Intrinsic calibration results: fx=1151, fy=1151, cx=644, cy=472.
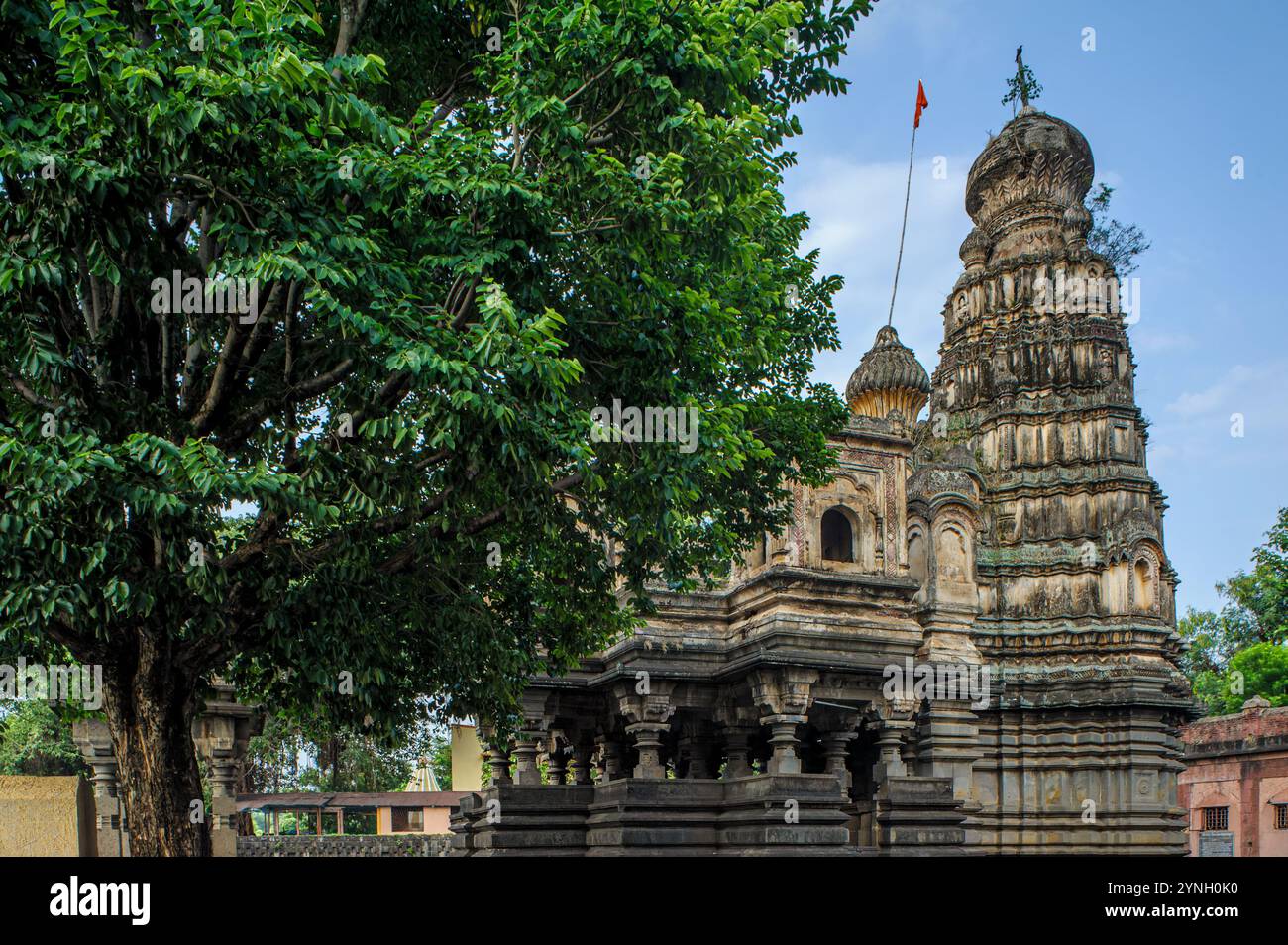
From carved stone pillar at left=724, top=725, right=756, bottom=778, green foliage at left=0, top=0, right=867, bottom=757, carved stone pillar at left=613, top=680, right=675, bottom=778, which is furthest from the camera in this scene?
carved stone pillar at left=724, top=725, right=756, bottom=778

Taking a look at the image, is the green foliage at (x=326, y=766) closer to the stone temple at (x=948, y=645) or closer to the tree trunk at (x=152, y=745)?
the stone temple at (x=948, y=645)

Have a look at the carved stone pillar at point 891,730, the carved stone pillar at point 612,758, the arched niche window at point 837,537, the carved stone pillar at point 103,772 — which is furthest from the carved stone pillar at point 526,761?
the carved stone pillar at point 103,772

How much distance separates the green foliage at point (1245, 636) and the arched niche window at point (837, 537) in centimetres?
2787

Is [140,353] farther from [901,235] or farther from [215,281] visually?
[901,235]

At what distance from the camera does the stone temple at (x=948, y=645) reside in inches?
741

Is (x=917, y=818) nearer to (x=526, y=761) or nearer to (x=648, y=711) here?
(x=648, y=711)

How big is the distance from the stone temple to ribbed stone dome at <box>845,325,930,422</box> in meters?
0.06

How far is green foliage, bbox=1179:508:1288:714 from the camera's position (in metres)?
45.9

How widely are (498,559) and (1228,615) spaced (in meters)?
50.4

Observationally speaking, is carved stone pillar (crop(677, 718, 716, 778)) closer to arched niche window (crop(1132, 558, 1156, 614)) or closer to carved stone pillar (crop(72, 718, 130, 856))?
carved stone pillar (crop(72, 718, 130, 856))

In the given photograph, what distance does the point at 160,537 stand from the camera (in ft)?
30.0

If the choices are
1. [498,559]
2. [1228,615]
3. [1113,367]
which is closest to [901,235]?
[1113,367]

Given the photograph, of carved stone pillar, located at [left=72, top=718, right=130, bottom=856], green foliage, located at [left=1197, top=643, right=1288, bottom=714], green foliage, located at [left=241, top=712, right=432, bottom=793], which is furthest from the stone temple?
green foliage, located at [left=241, top=712, right=432, bottom=793]
